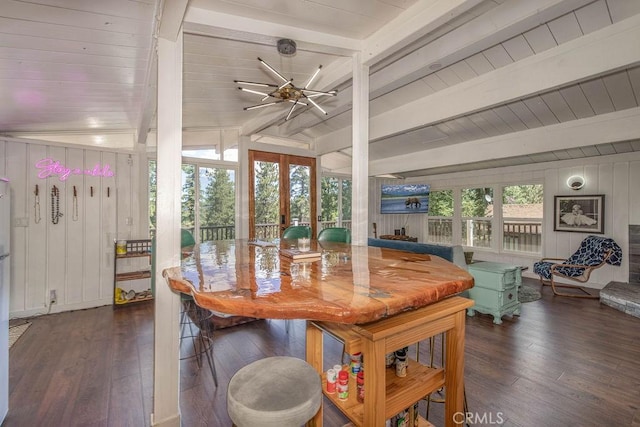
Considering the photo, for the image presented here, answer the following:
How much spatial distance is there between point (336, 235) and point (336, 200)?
4151mm

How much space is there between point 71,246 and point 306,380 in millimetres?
4244

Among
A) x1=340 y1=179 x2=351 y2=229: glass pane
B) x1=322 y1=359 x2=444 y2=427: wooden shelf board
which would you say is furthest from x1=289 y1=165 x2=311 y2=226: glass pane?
x1=322 y1=359 x2=444 y2=427: wooden shelf board

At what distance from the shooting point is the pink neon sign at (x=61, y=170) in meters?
3.58

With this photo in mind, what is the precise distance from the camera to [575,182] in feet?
16.9

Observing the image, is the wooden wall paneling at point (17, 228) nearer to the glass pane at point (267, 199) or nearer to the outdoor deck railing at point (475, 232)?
the outdoor deck railing at point (475, 232)

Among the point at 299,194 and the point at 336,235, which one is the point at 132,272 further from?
the point at 336,235

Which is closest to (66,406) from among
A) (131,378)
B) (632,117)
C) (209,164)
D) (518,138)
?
(131,378)

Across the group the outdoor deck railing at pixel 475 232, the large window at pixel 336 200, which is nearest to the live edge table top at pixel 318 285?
the outdoor deck railing at pixel 475 232

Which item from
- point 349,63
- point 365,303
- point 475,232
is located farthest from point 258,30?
point 475,232

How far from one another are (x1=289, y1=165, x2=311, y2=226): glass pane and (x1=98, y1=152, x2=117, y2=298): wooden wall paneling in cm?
269

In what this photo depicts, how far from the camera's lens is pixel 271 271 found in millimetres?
1298

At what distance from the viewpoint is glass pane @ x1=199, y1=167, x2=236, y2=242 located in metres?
4.69

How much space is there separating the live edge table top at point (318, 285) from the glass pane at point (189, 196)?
10.6ft

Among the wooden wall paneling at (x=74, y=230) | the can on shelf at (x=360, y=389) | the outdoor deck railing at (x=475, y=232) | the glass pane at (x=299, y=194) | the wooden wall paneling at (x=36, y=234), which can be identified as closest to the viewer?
the can on shelf at (x=360, y=389)
